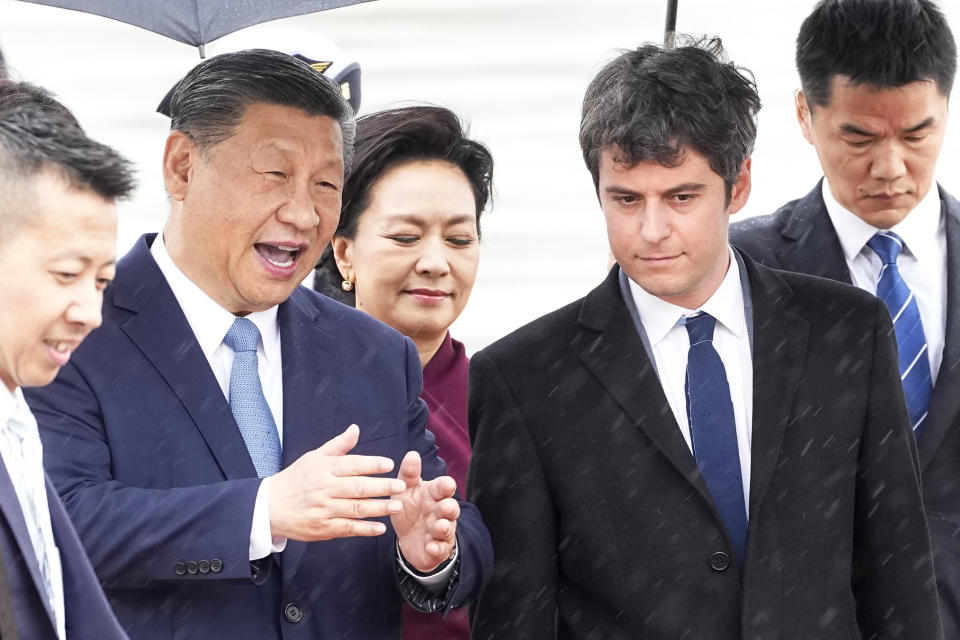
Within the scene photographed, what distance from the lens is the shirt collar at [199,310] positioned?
3127 millimetres

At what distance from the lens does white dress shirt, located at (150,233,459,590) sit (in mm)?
3107

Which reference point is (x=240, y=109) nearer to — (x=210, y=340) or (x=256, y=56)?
(x=256, y=56)

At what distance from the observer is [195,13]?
327cm

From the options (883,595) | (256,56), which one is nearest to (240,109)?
(256,56)

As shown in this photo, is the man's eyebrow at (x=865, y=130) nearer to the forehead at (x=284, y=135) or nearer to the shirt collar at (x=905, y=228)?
the shirt collar at (x=905, y=228)

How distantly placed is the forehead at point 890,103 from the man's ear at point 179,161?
62.6 inches

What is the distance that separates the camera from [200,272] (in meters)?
3.17

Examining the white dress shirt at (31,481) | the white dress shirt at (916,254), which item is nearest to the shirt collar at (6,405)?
the white dress shirt at (31,481)

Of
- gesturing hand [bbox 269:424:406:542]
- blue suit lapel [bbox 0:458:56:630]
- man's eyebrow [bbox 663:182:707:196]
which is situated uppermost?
man's eyebrow [bbox 663:182:707:196]

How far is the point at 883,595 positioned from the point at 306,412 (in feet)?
4.00

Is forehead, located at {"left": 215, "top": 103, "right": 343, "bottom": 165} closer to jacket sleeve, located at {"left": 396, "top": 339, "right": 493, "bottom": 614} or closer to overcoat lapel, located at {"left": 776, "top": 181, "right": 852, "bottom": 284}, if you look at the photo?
jacket sleeve, located at {"left": 396, "top": 339, "right": 493, "bottom": 614}

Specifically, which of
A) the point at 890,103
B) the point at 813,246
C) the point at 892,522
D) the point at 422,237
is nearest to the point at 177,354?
the point at 422,237

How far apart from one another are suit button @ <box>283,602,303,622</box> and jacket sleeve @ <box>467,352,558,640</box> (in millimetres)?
439

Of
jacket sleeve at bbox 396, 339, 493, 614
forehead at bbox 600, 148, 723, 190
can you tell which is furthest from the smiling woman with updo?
forehead at bbox 600, 148, 723, 190
